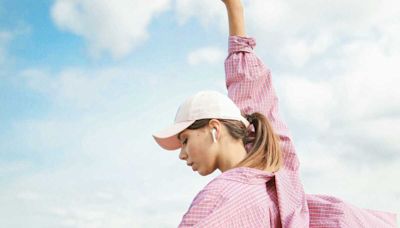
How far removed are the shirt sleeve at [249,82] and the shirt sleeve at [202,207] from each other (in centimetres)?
85

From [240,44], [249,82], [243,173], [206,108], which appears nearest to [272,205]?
[243,173]

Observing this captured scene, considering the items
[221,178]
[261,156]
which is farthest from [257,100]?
[221,178]

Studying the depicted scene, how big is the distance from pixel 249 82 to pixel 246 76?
0.04 metres

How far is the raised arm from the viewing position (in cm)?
328

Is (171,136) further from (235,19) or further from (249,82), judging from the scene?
(235,19)

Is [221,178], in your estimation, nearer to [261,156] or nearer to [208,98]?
[261,156]

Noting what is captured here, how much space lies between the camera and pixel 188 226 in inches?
92.8

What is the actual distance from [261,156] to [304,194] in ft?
0.87

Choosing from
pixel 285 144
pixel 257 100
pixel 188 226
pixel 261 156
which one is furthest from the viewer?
pixel 257 100

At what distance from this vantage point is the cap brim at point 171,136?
2.74 metres

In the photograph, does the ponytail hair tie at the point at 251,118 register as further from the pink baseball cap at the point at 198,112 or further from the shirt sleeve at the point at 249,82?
the shirt sleeve at the point at 249,82

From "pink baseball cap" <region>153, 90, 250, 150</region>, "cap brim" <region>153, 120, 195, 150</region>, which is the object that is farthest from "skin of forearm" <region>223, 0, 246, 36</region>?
"cap brim" <region>153, 120, 195, 150</region>

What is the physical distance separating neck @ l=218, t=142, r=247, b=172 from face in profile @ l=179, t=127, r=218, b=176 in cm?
3

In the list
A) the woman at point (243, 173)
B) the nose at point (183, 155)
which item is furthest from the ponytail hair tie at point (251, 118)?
the nose at point (183, 155)
